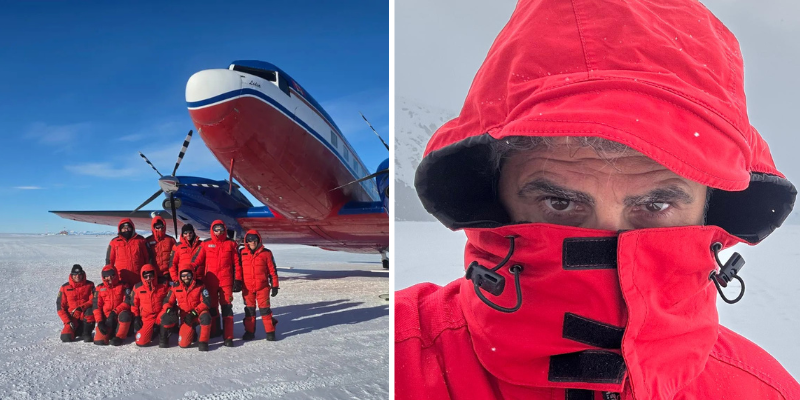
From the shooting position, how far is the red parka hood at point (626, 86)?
56cm

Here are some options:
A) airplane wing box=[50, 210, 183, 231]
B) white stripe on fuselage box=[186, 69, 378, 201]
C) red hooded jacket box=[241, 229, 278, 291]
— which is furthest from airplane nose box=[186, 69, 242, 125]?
airplane wing box=[50, 210, 183, 231]

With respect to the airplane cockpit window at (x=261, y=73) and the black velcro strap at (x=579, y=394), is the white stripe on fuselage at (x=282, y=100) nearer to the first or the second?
the airplane cockpit window at (x=261, y=73)

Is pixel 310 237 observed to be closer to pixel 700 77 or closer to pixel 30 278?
pixel 30 278

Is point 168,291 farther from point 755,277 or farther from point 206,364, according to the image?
point 755,277

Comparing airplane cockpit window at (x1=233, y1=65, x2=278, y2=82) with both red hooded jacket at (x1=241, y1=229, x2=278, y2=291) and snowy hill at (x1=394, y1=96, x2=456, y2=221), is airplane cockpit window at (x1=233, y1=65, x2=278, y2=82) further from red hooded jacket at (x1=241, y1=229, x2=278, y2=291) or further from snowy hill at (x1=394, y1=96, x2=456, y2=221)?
snowy hill at (x1=394, y1=96, x2=456, y2=221)

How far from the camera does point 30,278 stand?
25.8 feet

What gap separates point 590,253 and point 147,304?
160 inches

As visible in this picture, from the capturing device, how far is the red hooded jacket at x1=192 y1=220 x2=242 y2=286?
4.08 metres

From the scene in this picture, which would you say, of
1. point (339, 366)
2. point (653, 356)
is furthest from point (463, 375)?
point (339, 366)

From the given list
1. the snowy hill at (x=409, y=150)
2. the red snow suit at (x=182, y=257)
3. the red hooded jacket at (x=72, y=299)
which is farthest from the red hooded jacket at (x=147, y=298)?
the snowy hill at (x=409, y=150)

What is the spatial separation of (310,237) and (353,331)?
22.4ft

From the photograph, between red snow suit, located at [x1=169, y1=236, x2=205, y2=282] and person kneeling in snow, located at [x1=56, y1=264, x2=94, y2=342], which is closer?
person kneeling in snow, located at [x1=56, y1=264, x2=94, y2=342]

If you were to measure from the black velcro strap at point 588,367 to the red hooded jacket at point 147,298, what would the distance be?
12.8 feet

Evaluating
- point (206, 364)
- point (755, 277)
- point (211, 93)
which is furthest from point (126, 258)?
point (755, 277)
